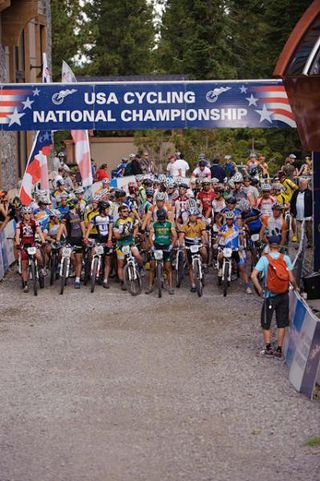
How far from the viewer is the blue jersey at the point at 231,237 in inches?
757

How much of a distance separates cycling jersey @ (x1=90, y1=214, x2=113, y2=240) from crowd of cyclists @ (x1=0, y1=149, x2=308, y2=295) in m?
0.02

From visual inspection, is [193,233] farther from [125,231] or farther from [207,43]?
[207,43]

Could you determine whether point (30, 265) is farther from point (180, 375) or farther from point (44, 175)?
point (180, 375)

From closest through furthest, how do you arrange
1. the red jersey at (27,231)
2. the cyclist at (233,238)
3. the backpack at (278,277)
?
1. the backpack at (278,277)
2. the cyclist at (233,238)
3. the red jersey at (27,231)

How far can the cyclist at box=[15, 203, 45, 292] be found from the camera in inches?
776

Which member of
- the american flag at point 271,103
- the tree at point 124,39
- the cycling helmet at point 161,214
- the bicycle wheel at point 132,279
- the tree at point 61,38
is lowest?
the bicycle wheel at point 132,279

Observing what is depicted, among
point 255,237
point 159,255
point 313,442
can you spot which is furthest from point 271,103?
point 313,442

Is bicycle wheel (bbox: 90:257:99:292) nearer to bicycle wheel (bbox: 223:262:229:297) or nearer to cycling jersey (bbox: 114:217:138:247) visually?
cycling jersey (bbox: 114:217:138:247)

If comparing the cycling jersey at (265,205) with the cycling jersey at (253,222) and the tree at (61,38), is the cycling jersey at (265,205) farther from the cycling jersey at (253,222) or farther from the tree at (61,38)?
the tree at (61,38)

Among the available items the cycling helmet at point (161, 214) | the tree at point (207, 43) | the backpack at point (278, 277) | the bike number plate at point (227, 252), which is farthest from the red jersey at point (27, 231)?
the tree at point (207, 43)

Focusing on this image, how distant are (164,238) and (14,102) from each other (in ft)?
17.4

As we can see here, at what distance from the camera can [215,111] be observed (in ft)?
72.4

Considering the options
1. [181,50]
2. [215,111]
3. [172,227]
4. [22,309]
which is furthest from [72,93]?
[181,50]

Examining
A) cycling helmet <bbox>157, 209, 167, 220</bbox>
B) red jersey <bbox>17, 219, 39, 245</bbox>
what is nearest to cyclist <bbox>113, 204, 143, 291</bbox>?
cycling helmet <bbox>157, 209, 167, 220</bbox>
